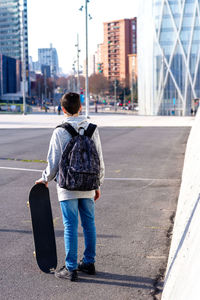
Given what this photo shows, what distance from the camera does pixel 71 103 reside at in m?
4.31

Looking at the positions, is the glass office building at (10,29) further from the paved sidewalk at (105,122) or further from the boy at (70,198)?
the boy at (70,198)

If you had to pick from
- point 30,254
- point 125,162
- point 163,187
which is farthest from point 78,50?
point 30,254

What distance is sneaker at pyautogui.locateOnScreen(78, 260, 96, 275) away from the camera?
4488 mm

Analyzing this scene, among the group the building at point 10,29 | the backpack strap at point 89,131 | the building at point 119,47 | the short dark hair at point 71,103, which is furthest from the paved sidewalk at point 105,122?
the building at point 119,47

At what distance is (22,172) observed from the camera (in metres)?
11.4

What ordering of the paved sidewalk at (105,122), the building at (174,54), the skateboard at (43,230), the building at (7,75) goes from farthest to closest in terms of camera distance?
the building at (7,75) < the building at (174,54) < the paved sidewalk at (105,122) < the skateboard at (43,230)

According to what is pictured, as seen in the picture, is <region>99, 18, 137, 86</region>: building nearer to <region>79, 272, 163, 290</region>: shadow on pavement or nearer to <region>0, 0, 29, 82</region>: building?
<region>0, 0, 29, 82</region>: building

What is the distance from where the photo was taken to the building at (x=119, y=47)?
189625mm

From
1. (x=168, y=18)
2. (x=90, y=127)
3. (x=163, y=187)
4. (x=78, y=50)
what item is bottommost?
(x=163, y=187)

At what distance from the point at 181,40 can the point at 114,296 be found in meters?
83.9

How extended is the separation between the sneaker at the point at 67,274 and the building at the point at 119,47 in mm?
187248

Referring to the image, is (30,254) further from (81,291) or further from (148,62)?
(148,62)

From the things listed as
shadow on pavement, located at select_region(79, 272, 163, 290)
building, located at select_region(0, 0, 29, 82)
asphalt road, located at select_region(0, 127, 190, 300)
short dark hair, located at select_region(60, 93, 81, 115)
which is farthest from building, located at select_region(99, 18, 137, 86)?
shadow on pavement, located at select_region(79, 272, 163, 290)

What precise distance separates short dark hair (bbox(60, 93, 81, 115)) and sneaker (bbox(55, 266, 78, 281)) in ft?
5.01
